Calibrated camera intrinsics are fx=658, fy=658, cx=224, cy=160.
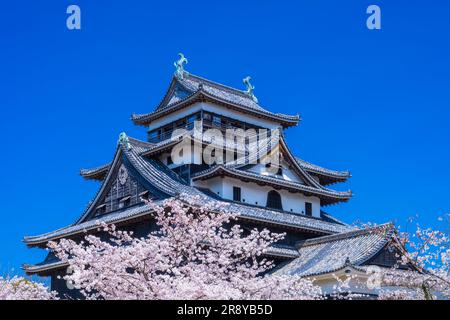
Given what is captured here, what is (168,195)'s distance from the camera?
3069 cm

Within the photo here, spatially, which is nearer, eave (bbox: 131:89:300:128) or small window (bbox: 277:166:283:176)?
small window (bbox: 277:166:283:176)

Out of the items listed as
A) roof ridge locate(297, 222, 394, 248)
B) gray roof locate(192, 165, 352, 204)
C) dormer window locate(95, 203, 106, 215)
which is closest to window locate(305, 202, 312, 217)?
gray roof locate(192, 165, 352, 204)

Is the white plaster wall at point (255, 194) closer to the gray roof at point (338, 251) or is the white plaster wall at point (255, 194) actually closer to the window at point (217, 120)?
the gray roof at point (338, 251)

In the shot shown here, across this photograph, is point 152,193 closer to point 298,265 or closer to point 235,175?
point 235,175

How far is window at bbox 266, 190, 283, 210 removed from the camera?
34.7 metres

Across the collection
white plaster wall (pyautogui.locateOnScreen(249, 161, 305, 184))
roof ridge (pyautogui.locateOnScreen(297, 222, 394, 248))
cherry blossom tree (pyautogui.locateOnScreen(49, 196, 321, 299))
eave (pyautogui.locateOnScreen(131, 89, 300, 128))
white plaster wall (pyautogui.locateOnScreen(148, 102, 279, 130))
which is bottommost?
cherry blossom tree (pyautogui.locateOnScreen(49, 196, 321, 299))

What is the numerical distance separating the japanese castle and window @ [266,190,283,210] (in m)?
0.05

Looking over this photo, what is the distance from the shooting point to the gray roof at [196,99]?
38250 millimetres

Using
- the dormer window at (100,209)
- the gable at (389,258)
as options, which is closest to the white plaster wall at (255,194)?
the dormer window at (100,209)

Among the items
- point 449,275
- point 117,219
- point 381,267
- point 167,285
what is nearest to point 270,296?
point 167,285

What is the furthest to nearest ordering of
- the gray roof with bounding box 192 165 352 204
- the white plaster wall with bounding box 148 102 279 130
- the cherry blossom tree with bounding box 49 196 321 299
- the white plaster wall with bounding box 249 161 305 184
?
the white plaster wall with bounding box 148 102 279 130, the white plaster wall with bounding box 249 161 305 184, the gray roof with bounding box 192 165 352 204, the cherry blossom tree with bounding box 49 196 321 299

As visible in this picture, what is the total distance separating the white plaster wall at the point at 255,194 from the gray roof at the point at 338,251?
400 centimetres

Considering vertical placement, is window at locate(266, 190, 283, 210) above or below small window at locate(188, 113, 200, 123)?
below

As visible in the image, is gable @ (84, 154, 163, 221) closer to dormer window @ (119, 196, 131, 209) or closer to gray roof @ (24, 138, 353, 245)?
dormer window @ (119, 196, 131, 209)
